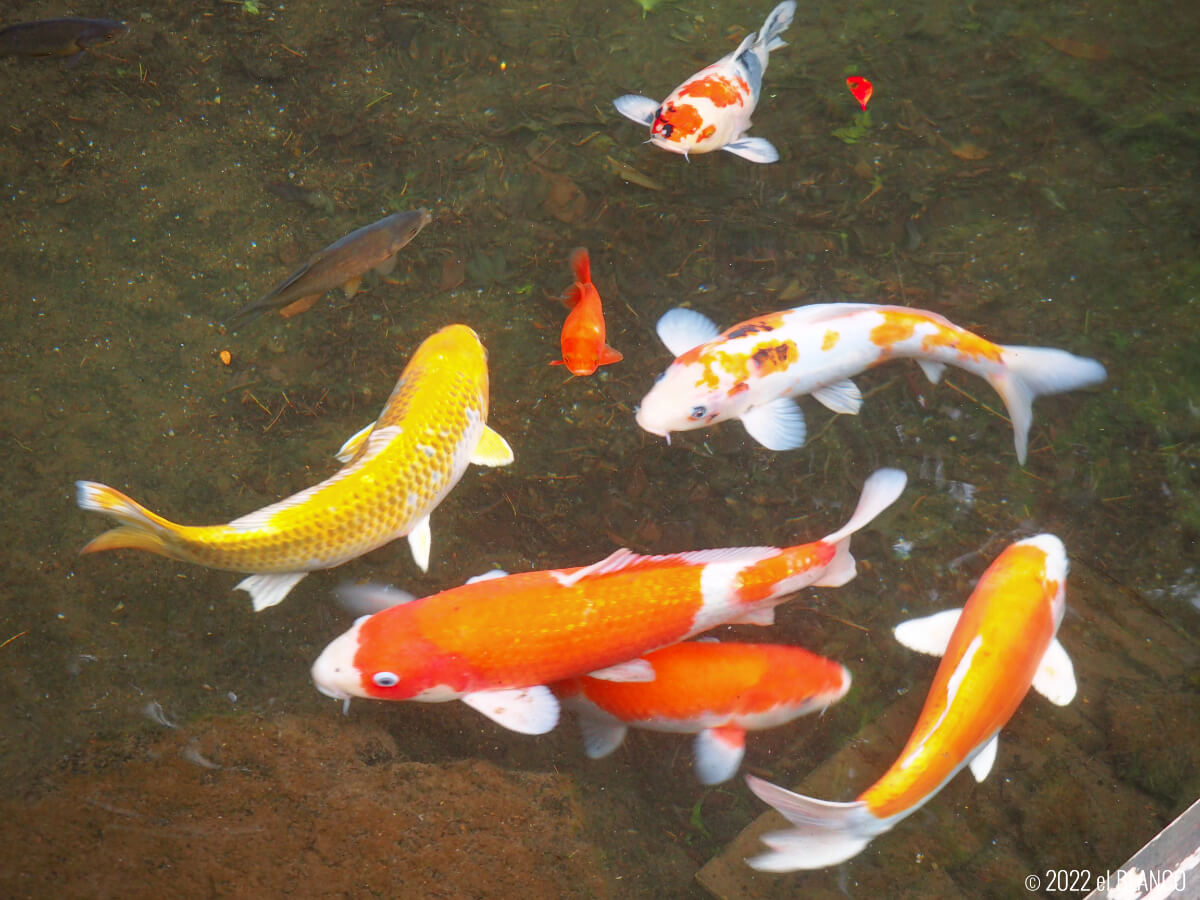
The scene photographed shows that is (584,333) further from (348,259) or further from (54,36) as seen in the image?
(54,36)

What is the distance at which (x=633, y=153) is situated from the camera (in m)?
4.11

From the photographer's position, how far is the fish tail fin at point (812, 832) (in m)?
2.57

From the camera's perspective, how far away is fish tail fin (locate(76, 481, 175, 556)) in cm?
233

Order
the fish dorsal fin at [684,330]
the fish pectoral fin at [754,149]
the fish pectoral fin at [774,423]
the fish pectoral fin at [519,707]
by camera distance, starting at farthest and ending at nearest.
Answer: the fish pectoral fin at [754,149], the fish dorsal fin at [684,330], the fish pectoral fin at [774,423], the fish pectoral fin at [519,707]

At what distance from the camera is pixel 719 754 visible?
9.74 feet

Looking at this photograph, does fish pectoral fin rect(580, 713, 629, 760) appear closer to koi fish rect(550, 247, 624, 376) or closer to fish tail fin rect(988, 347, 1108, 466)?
koi fish rect(550, 247, 624, 376)

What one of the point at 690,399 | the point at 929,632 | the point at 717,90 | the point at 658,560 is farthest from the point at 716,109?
the point at 929,632

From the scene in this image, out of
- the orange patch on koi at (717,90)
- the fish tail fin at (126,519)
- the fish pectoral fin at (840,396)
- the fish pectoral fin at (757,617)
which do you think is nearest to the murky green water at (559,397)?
the fish pectoral fin at (840,396)

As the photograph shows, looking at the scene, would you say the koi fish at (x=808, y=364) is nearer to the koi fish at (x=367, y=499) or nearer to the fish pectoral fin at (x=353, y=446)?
the koi fish at (x=367, y=499)

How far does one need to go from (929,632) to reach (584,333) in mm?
1888

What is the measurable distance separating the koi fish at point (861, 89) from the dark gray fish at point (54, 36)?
380cm

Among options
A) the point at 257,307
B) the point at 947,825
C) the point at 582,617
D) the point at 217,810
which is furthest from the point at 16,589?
the point at 947,825

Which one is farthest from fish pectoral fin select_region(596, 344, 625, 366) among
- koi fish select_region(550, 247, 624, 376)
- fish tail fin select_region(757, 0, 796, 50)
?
fish tail fin select_region(757, 0, 796, 50)

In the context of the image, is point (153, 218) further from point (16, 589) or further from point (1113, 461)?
point (1113, 461)
